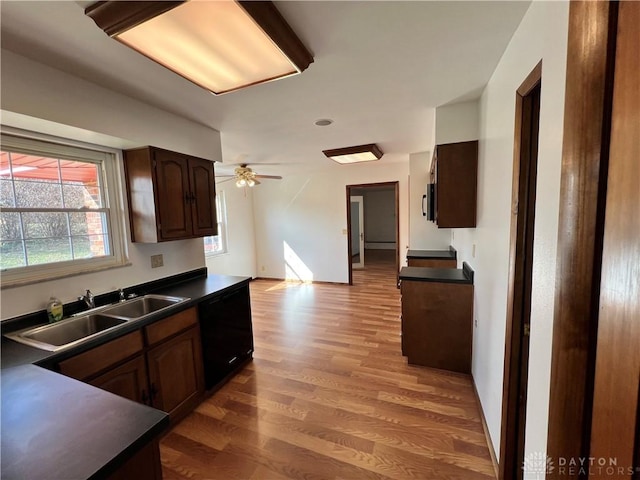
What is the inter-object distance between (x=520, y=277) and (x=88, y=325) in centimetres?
273

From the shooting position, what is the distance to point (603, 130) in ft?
1.68

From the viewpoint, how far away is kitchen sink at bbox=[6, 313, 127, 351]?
60.1 inches

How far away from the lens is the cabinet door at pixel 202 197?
2.56m

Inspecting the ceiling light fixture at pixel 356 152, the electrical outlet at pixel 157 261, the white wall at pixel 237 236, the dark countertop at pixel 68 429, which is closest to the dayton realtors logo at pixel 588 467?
the dark countertop at pixel 68 429

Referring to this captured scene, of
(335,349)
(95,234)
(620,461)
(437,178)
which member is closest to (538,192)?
(620,461)

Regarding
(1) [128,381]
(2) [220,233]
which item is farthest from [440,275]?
(2) [220,233]

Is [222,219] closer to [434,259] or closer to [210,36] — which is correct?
[434,259]

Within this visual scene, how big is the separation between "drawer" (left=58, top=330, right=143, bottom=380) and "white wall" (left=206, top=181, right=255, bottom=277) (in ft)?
11.5

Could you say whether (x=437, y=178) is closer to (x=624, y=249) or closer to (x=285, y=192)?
(x=624, y=249)

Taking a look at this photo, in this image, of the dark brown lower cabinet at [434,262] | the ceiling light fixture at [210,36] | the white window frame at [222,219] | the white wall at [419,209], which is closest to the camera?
the ceiling light fixture at [210,36]

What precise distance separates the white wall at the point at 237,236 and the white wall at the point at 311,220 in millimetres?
181

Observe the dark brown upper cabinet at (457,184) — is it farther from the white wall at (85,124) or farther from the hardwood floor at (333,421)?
the white wall at (85,124)

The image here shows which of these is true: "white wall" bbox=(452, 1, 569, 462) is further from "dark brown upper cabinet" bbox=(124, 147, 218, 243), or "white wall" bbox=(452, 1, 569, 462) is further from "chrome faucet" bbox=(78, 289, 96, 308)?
"chrome faucet" bbox=(78, 289, 96, 308)

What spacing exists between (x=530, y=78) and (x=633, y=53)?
2.90ft
